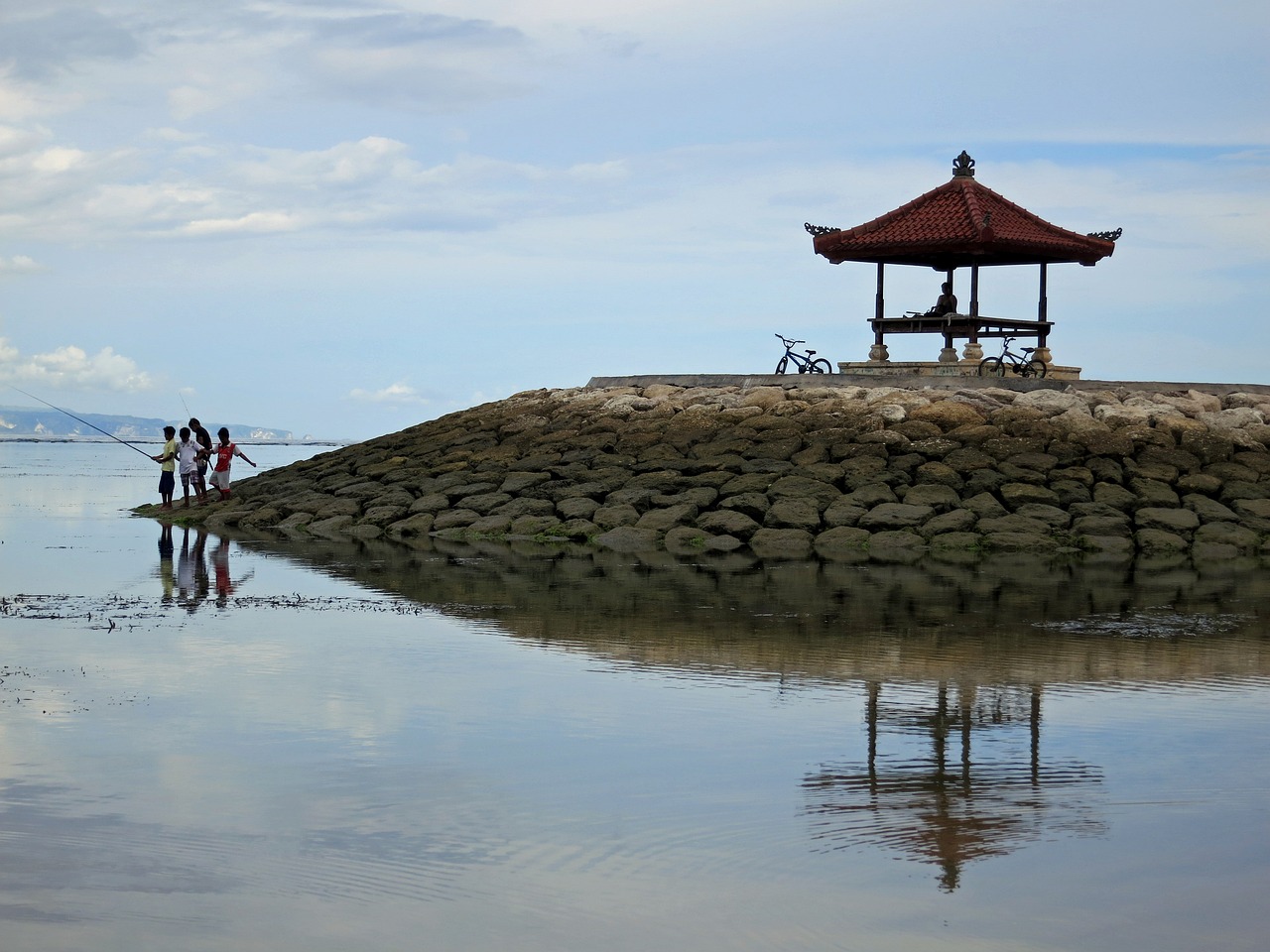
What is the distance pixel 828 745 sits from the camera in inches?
277

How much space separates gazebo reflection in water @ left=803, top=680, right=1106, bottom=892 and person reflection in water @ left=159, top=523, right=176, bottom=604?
738 cm

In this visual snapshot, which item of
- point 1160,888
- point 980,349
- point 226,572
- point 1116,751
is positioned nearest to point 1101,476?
point 980,349

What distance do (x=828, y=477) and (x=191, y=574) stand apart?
8.72 metres

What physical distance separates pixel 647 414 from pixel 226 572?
961 cm

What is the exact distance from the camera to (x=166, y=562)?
52.6 feet

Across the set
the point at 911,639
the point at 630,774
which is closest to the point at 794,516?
the point at 911,639

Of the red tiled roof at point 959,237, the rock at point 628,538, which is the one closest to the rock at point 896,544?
the rock at point 628,538

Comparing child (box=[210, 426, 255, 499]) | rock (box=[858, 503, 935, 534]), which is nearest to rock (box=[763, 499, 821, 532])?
rock (box=[858, 503, 935, 534])

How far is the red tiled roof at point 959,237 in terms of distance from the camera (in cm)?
2423

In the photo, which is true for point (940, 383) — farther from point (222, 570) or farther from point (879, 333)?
point (222, 570)

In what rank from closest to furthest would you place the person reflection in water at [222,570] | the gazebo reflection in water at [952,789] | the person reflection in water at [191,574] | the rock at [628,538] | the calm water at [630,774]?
the calm water at [630,774]
the gazebo reflection in water at [952,789]
the person reflection in water at [191,574]
the person reflection in water at [222,570]
the rock at [628,538]

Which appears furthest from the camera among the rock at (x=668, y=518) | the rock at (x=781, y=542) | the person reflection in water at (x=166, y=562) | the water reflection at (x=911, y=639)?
the rock at (x=668, y=518)

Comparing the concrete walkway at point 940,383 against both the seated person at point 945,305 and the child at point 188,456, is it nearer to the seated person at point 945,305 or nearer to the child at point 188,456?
the seated person at point 945,305

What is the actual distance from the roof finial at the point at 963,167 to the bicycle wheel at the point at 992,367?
4095mm
